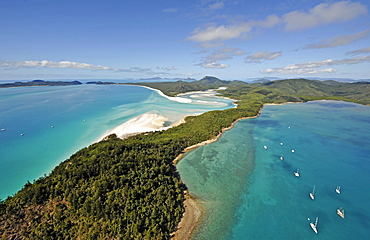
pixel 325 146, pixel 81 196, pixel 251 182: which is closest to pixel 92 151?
pixel 81 196

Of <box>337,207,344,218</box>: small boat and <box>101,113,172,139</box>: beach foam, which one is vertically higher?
<box>101,113,172,139</box>: beach foam

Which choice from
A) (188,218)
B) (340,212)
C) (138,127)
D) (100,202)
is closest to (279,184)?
(340,212)

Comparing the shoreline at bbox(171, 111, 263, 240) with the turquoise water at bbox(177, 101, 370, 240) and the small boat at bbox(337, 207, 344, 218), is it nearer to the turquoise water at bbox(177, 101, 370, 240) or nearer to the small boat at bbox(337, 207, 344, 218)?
the turquoise water at bbox(177, 101, 370, 240)

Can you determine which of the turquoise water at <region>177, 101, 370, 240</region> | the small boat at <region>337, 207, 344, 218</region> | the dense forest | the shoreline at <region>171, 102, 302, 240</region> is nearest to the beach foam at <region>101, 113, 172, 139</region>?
the turquoise water at <region>177, 101, 370, 240</region>

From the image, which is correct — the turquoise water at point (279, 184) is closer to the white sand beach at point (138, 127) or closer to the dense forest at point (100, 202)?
the dense forest at point (100, 202)

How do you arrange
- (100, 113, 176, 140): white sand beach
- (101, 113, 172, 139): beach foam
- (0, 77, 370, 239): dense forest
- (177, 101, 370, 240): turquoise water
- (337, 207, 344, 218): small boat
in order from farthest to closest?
(101, 113, 172, 139): beach foam → (100, 113, 176, 140): white sand beach → (337, 207, 344, 218): small boat → (177, 101, 370, 240): turquoise water → (0, 77, 370, 239): dense forest

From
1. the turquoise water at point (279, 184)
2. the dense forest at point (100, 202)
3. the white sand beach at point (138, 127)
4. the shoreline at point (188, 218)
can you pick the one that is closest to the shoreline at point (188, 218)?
the shoreline at point (188, 218)

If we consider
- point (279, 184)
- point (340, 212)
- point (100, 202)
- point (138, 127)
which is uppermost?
point (138, 127)

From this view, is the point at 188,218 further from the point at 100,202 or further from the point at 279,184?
the point at 279,184
